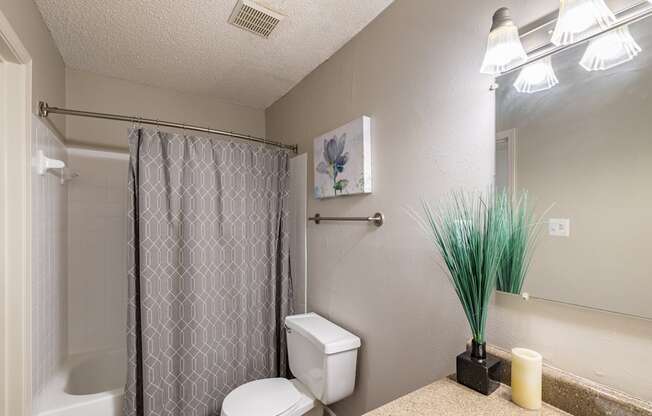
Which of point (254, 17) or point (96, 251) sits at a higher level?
point (254, 17)

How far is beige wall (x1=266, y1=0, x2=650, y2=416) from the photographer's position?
855 mm

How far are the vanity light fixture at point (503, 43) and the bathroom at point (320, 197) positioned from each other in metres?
0.01

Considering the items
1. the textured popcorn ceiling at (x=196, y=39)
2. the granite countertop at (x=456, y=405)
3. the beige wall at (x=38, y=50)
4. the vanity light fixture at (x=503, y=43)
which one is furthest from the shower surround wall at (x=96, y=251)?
the vanity light fixture at (x=503, y=43)

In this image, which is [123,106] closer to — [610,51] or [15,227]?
[15,227]

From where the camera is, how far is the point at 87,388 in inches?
76.9

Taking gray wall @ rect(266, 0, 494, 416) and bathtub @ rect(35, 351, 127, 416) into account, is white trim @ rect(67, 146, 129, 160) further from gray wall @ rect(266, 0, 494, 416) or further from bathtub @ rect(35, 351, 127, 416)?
gray wall @ rect(266, 0, 494, 416)

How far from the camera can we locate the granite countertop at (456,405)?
0.76 m

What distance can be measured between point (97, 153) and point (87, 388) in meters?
1.60

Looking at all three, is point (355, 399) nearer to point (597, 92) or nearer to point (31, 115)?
point (597, 92)

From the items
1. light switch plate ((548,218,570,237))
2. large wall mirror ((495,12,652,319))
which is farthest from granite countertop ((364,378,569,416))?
light switch plate ((548,218,570,237))

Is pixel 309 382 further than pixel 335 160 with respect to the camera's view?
No

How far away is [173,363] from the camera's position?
1647mm

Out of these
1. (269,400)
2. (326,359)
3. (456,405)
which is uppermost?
(456,405)

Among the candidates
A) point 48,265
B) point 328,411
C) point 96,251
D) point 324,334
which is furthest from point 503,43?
point 96,251
